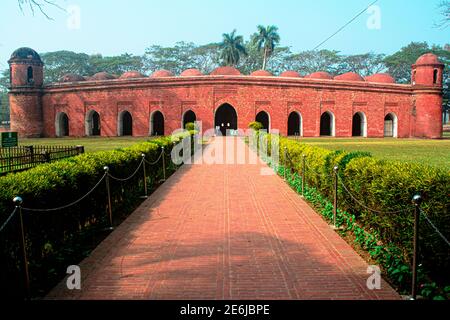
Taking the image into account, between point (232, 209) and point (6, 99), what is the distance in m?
68.9

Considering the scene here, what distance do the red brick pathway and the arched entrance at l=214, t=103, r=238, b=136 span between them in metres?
25.0

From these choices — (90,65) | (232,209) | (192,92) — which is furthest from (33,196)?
(90,65)

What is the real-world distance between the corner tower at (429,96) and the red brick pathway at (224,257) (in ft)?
93.2

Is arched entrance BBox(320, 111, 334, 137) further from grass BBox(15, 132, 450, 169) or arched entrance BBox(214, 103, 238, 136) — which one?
grass BBox(15, 132, 450, 169)

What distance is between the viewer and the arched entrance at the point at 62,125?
3192 cm

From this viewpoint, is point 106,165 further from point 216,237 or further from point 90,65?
point 90,65

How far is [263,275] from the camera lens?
11.6ft

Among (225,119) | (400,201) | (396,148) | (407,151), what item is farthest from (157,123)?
(400,201)

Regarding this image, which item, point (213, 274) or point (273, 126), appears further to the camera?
point (273, 126)

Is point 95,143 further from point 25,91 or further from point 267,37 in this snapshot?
point 267,37

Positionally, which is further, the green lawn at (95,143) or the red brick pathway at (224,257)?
the green lawn at (95,143)

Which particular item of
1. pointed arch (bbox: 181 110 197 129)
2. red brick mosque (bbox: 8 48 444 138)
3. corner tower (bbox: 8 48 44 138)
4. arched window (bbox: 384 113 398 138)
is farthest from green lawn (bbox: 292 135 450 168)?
corner tower (bbox: 8 48 44 138)

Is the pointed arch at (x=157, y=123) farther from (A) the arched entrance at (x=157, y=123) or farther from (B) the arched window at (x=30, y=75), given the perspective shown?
(B) the arched window at (x=30, y=75)

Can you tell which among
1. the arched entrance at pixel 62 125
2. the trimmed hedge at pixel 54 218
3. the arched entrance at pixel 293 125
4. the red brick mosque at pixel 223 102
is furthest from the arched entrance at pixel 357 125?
the trimmed hedge at pixel 54 218
